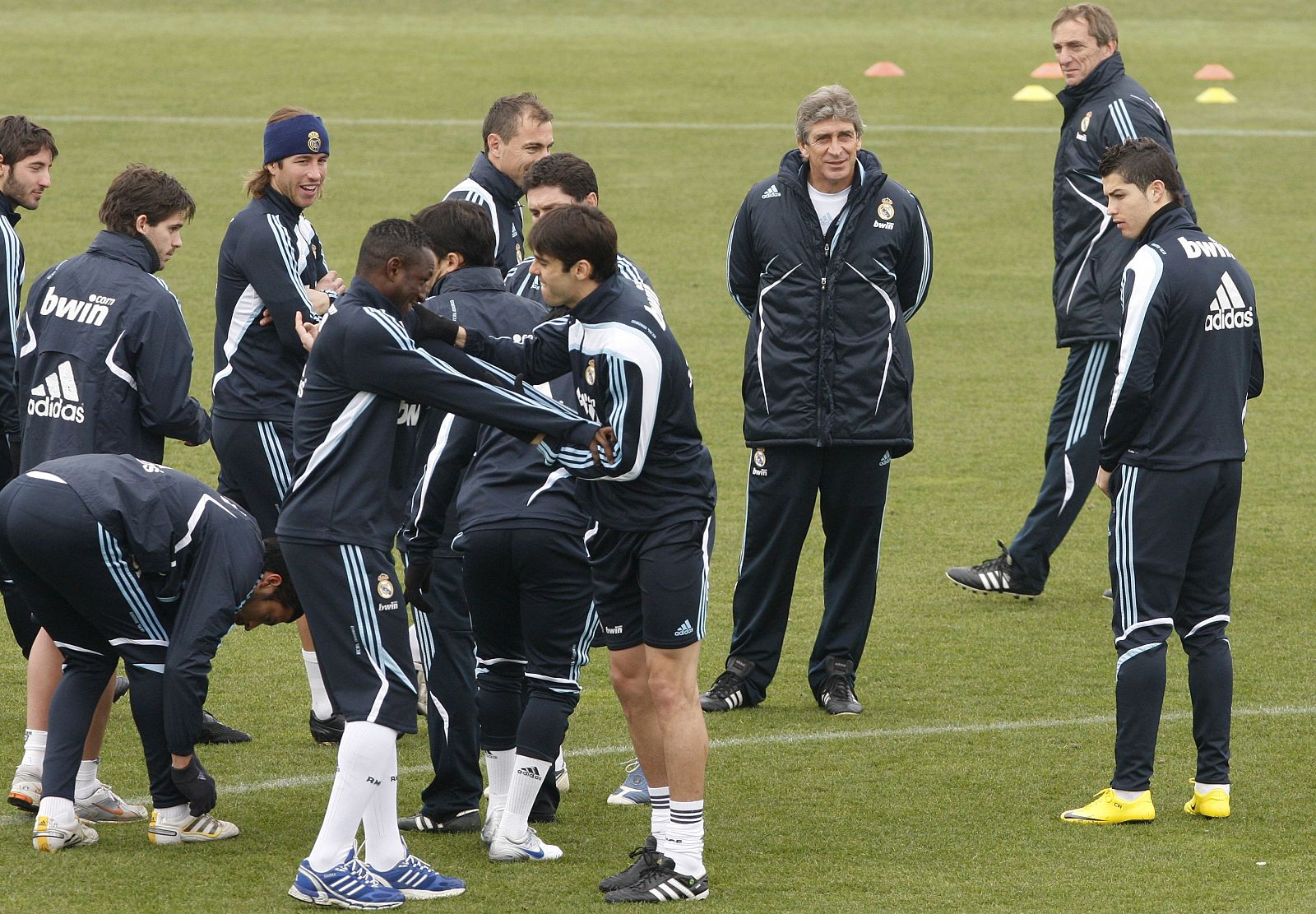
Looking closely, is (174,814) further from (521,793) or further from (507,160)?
(507,160)

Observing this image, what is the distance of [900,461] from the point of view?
10383mm

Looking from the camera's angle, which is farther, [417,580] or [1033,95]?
[1033,95]

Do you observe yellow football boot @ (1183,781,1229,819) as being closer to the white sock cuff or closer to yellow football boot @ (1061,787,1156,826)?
yellow football boot @ (1061,787,1156,826)

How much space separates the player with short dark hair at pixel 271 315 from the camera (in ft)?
21.0

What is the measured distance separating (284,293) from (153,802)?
72.8 inches

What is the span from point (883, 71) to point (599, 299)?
2002 centimetres

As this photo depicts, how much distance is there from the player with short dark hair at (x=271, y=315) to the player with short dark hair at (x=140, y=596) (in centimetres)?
99

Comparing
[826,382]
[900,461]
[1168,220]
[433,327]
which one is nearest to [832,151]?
[826,382]

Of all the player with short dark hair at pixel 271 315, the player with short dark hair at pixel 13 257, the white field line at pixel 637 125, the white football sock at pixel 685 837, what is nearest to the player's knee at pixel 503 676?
the white football sock at pixel 685 837

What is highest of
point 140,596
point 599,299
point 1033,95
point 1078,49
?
point 1033,95

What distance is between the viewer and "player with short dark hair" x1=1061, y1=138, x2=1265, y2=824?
5.49 m

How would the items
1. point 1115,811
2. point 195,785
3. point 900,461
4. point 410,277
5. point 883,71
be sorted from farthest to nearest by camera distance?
point 883,71 < point 900,461 < point 1115,811 < point 195,785 < point 410,277

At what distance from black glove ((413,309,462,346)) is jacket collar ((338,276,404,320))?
125 millimetres

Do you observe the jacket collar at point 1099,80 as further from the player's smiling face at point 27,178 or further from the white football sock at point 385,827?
the white football sock at point 385,827
